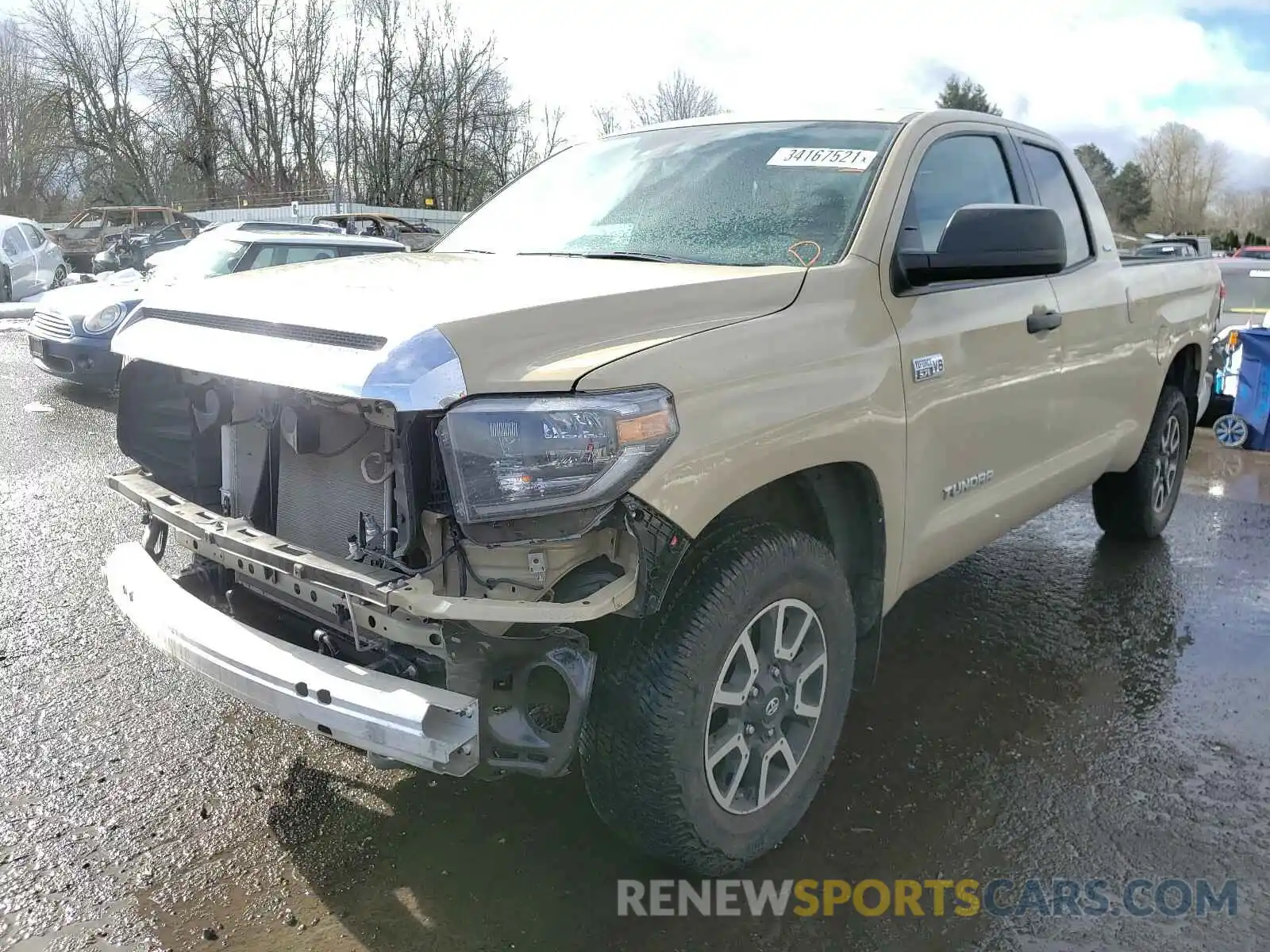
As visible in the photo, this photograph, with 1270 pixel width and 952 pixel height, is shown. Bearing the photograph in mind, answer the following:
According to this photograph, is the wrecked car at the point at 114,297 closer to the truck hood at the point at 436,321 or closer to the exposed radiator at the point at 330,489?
the truck hood at the point at 436,321

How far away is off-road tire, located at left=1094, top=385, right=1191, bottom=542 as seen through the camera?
5312mm

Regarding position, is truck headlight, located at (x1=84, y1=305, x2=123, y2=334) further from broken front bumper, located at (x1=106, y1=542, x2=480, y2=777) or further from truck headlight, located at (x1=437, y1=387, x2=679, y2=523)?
truck headlight, located at (x1=437, y1=387, x2=679, y2=523)

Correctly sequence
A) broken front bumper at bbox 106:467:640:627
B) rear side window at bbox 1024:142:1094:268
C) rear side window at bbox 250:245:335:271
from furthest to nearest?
rear side window at bbox 250:245:335:271 < rear side window at bbox 1024:142:1094:268 < broken front bumper at bbox 106:467:640:627

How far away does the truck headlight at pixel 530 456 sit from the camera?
2.12 metres

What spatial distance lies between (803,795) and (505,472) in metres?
1.39

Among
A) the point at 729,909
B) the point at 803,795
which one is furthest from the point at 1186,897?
the point at 729,909

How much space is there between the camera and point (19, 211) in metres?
46.0

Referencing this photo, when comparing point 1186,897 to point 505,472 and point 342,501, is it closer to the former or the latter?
point 505,472

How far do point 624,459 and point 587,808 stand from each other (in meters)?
1.36

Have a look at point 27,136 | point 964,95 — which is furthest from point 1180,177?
point 27,136

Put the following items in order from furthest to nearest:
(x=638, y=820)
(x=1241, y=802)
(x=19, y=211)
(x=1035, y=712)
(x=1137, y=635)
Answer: (x=19, y=211) → (x=1137, y=635) → (x=1035, y=712) → (x=1241, y=802) → (x=638, y=820)

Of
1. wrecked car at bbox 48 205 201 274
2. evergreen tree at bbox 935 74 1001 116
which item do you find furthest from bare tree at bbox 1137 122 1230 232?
wrecked car at bbox 48 205 201 274

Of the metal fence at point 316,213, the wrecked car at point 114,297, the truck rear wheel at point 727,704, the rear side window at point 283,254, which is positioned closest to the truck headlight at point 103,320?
the wrecked car at point 114,297

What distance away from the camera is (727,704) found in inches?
100
